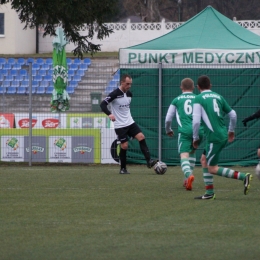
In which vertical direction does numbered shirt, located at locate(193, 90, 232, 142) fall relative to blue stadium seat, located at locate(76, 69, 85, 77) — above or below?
below

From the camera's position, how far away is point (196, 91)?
1747cm

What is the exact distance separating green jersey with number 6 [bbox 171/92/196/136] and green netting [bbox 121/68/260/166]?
5562 millimetres

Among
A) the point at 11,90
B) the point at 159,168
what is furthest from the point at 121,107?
the point at 11,90

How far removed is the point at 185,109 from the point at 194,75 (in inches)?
236

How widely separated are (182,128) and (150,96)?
611 centimetres

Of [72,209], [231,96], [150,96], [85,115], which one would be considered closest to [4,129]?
[85,115]

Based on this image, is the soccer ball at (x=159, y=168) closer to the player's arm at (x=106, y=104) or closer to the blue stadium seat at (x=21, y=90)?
the player's arm at (x=106, y=104)

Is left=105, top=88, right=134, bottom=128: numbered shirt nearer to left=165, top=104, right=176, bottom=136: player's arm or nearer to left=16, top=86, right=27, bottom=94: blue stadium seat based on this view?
left=165, top=104, right=176, bottom=136: player's arm

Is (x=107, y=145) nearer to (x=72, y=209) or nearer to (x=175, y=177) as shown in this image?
(x=175, y=177)

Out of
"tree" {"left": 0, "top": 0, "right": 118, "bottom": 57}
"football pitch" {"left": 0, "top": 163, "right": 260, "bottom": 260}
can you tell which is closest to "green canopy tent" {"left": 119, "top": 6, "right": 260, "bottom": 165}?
"football pitch" {"left": 0, "top": 163, "right": 260, "bottom": 260}

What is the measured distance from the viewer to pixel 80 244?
274 inches

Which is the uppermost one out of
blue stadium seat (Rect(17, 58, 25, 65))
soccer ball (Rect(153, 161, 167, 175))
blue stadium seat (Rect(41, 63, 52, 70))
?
blue stadium seat (Rect(17, 58, 25, 65))

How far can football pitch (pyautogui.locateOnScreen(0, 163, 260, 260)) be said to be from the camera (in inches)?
262

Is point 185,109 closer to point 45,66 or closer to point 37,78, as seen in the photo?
point 37,78
